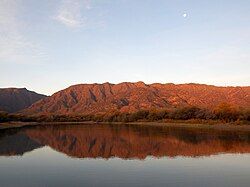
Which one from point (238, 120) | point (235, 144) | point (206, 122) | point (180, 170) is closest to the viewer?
point (180, 170)

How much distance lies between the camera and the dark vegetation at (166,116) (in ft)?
317

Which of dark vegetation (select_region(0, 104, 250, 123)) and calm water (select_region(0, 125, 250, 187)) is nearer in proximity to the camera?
calm water (select_region(0, 125, 250, 187))

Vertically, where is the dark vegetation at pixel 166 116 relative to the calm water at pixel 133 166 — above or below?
above

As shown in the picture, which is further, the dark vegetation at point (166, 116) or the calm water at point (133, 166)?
the dark vegetation at point (166, 116)

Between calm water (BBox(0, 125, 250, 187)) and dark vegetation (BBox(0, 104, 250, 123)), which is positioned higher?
dark vegetation (BBox(0, 104, 250, 123))

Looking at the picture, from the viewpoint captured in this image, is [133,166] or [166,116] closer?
[133,166]

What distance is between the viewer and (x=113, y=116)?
15462cm

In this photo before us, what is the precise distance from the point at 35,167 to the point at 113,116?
397ft

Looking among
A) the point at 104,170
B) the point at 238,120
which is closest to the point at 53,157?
the point at 104,170

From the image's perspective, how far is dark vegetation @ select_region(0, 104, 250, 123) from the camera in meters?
96.8

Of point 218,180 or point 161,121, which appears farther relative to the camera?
point 161,121

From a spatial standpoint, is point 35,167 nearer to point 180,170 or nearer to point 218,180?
point 180,170

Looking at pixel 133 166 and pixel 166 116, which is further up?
pixel 166 116

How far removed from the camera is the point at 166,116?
408ft
